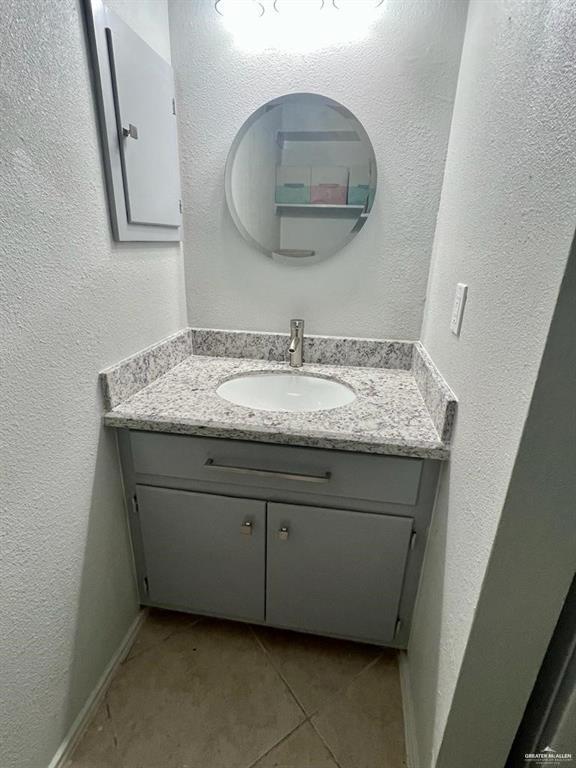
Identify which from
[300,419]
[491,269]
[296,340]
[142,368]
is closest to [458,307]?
[491,269]

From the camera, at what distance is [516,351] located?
595 mm

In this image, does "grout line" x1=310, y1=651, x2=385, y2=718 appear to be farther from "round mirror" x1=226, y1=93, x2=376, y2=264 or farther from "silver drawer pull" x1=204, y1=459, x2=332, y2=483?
"round mirror" x1=226, y1=93, x2=376, y2=264

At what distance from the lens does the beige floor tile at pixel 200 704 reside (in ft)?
3.30

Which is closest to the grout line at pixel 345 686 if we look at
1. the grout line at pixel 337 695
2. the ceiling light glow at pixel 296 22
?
the grout line at pixel 337 695

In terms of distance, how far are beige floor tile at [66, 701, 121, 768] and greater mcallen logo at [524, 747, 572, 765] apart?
0.95 metres

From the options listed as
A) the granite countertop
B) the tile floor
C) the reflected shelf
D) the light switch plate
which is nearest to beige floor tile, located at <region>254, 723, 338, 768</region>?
the tile floor

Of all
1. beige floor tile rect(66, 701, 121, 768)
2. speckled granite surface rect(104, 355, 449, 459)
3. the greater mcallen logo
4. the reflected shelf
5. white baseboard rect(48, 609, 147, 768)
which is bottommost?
beige floor tile rect(66, 701, 121, 768)

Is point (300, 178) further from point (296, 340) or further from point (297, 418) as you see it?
point (297, 418)

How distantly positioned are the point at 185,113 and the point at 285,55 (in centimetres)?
34

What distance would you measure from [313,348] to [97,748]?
127 centimetres

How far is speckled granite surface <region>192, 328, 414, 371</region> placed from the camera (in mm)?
1361

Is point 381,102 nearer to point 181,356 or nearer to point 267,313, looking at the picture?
point 267,313

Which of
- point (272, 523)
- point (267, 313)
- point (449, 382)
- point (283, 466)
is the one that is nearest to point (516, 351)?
point (449, 382)

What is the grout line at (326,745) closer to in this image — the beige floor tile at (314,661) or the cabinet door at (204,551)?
the beige floor tile at (314,661)
